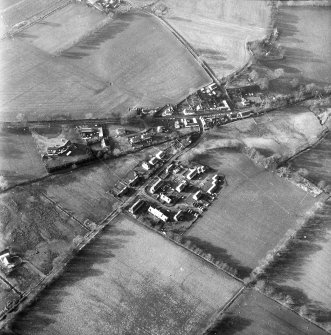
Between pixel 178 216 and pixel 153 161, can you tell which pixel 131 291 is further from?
pixel 153 161

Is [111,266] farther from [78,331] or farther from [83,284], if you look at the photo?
[78,331]

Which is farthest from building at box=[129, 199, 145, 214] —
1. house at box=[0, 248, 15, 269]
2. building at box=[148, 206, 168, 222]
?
house at box=[0, 248, 15, 269]

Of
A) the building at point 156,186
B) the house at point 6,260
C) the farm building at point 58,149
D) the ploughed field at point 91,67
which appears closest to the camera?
the house at point 6,260

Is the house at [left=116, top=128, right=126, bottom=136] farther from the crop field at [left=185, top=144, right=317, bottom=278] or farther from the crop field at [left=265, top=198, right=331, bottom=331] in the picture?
the crop field at [left=265, top=198, right=331, bottom=331]

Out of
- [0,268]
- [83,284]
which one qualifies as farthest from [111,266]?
[0,268]

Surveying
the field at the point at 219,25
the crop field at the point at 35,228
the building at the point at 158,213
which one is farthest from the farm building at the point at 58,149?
the field at the point at 219,25

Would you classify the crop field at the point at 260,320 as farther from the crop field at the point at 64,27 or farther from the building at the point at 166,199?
the crop field at the point at 64,27
